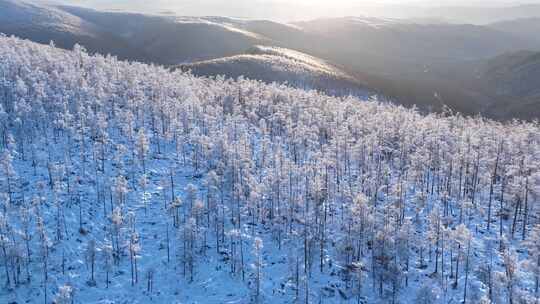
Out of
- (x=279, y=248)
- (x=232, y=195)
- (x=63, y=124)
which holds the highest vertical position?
(x=63, y=124)

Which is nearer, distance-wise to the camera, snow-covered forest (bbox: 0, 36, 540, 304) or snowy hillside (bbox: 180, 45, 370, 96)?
snow-covered forest (bbox: 0, 36, 540, 304)

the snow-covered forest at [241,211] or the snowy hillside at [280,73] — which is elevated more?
the snowy hillside at [280,73]

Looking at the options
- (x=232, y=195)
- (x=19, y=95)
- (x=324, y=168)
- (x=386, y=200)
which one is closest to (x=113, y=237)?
(x=232, y=195)

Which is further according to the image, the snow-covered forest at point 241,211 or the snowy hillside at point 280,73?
the snowy hillside at point 280,73

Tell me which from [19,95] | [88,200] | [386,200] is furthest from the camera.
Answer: [19,95]

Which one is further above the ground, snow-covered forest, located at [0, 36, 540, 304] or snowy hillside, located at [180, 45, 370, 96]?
snowy hillside, located at [180, 45, 370, 96]

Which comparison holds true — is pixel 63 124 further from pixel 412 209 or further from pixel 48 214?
pixel 412 209

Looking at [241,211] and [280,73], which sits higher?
[280,73]

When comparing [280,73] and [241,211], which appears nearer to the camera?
[241,211]
